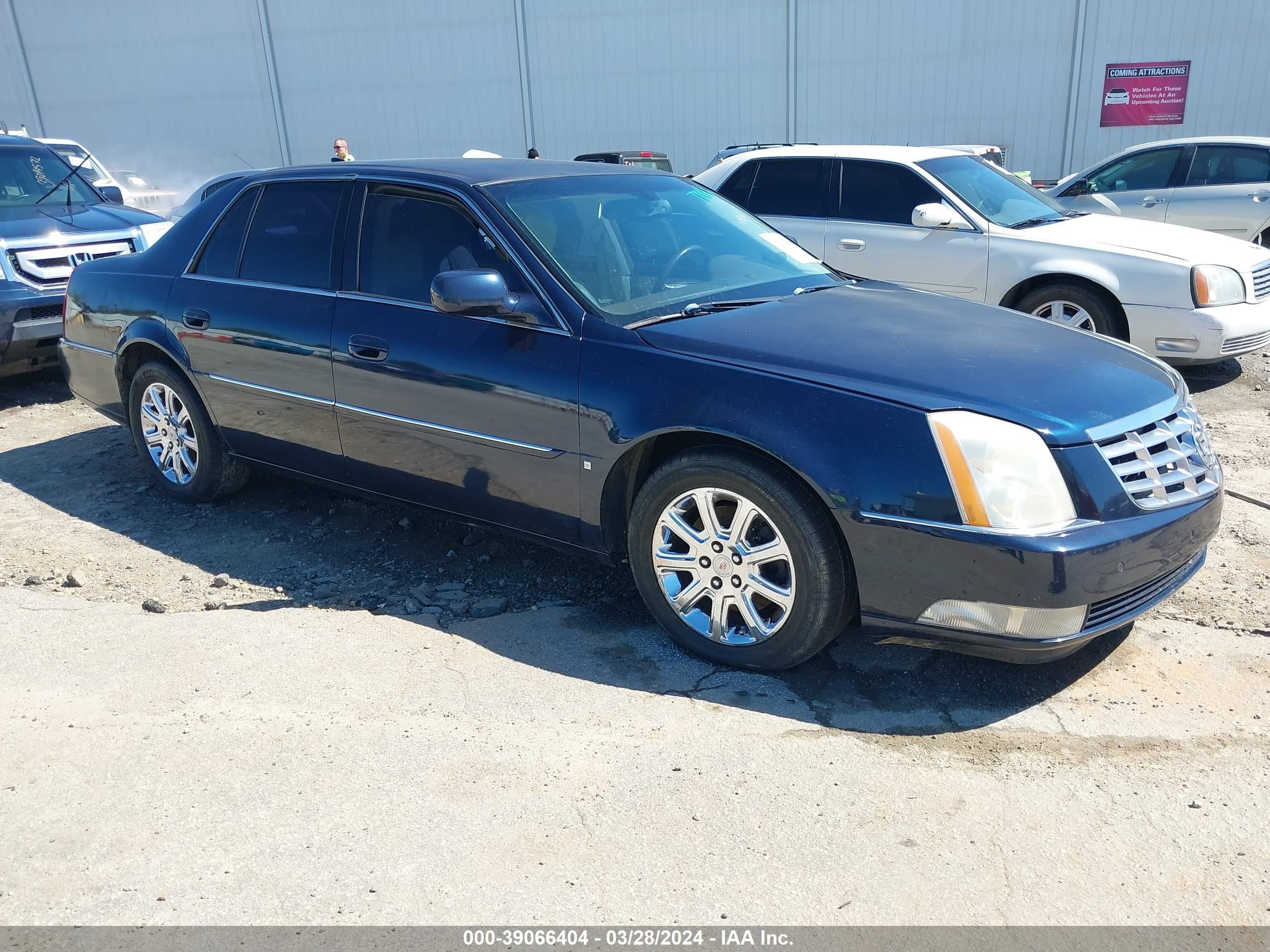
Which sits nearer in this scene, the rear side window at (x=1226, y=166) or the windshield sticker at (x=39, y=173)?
the windshield sticker at (x=39, y=173)

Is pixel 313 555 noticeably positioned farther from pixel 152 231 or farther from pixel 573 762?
pixel 152 231

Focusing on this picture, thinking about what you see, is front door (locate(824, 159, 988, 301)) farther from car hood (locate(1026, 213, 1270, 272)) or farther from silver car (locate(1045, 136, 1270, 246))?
silver car (locate(1045, 136, 1270, 246))

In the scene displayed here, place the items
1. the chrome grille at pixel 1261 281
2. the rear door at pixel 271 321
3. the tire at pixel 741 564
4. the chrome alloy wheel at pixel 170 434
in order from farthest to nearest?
the chrome grille at pixel 1261 281
the chrome alloy wheel at pixel 170 434
the rear door at pixel 271 321
the tire at pixel 741 564

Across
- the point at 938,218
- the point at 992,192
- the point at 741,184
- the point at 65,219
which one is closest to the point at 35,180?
the point at 65,219

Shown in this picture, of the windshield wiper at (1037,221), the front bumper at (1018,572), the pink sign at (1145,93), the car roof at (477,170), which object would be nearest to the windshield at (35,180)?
the car roof at (477,170)

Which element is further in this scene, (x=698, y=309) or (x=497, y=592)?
(x=497, y=592)

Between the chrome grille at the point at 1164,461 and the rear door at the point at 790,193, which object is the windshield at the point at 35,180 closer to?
the rear door at the point at 790,193

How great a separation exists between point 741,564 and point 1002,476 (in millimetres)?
889

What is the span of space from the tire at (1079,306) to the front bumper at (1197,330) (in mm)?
100

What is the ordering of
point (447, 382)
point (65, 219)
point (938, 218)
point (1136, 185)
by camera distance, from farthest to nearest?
point (1136, 185), point (65, 219), point (938, 218), point (447, 382)

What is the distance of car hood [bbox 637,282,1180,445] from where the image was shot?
126 inches

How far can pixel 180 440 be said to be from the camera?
542 centimetres

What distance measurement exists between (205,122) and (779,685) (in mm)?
24631

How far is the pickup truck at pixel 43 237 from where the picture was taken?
7648 mm
